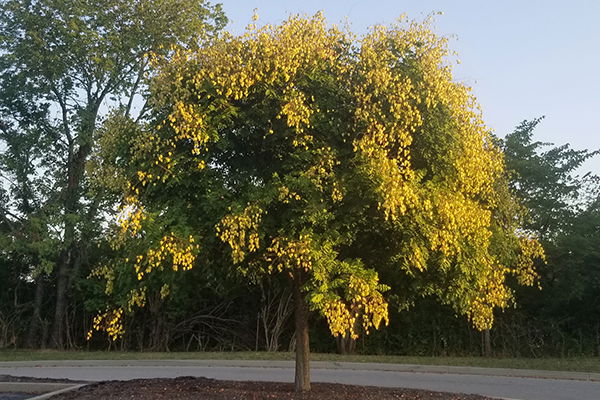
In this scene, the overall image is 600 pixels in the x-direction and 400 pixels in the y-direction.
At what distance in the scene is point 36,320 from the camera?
24.5 metres

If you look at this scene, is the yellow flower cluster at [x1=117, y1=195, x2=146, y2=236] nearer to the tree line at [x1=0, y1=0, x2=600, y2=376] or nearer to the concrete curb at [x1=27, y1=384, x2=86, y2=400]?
the tree line at [x1=0, y1=0, x2=600, y2=376]

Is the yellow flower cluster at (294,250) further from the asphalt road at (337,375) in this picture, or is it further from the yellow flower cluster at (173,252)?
the asphalt road at (337,375)

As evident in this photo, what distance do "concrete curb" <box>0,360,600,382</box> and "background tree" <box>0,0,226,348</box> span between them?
515 centimetres

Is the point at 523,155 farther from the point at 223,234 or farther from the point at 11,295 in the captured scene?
the point at 11,295

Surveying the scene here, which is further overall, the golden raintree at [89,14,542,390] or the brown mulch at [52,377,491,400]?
the brown mulch at [52,377,491,400]

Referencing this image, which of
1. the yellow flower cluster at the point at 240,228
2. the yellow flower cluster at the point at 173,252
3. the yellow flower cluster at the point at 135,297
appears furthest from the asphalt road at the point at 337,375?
the yellow flower cluster at the point at 173,252

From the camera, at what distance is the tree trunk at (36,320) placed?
24344mm

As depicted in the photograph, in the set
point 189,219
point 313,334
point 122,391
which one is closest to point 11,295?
point 313,334

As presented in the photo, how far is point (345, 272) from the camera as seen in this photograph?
739cm

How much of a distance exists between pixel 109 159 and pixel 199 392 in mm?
3551

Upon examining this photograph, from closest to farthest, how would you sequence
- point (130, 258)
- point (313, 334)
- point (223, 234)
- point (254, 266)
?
1. point (223, 234)
2. point (130, 258)
3. point (254, 266)
4. point (313, 334)

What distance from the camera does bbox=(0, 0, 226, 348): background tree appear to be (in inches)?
859

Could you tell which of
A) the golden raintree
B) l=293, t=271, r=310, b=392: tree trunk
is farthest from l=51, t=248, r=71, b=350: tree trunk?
l=293, t=271, r=310, b=392: tree trunk

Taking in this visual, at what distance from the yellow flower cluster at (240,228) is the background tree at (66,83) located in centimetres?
1463
